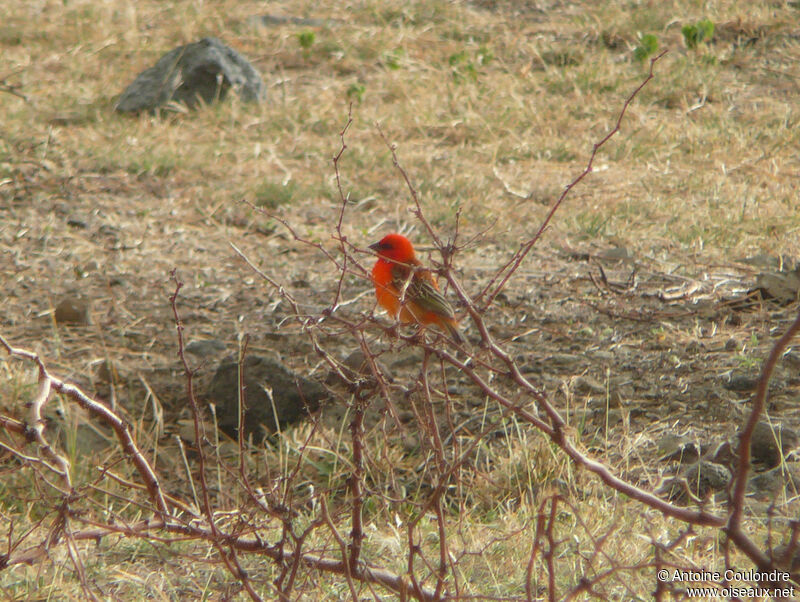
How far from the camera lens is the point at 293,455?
4.00m

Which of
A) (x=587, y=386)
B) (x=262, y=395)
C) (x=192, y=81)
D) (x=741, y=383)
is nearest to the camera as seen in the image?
(x=741, y=383)

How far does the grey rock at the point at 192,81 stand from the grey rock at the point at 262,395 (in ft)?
→ 12.3

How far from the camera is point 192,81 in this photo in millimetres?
7754

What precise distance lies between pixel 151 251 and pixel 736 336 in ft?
9.78

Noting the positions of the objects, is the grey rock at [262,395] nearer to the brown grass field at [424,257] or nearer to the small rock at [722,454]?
the brown grass field at [424,257]

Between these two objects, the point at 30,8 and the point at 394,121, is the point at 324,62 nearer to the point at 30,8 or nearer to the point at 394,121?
the point at 394,121

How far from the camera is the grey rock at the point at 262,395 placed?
14.0ft

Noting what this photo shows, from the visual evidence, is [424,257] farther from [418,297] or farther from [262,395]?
[418,297]

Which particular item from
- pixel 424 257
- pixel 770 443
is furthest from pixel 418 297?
pixel 424 257

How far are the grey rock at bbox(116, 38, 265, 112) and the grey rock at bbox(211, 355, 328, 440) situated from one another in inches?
147

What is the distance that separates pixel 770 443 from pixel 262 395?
6.33 feet
